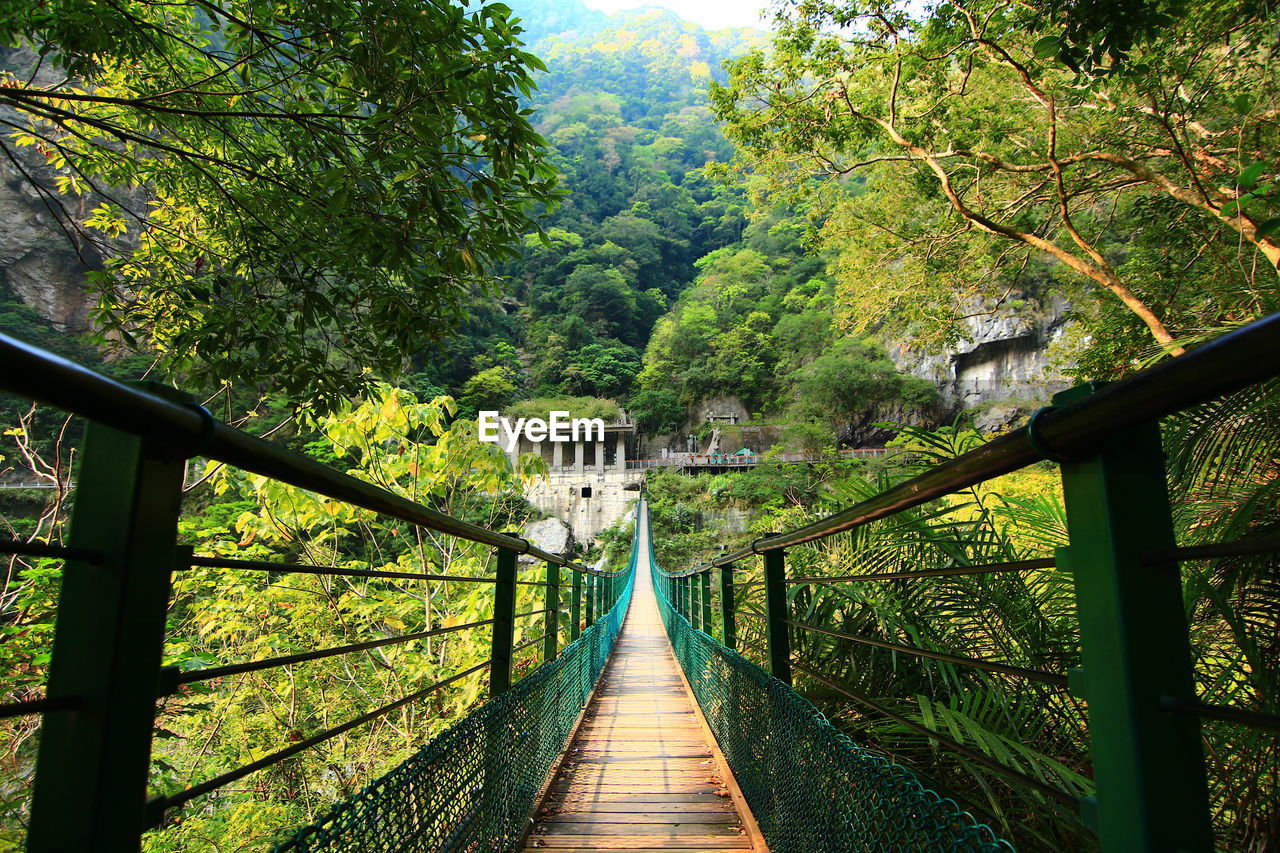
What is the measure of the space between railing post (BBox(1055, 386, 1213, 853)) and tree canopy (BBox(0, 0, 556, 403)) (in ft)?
6.31

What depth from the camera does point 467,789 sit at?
1.24 metres

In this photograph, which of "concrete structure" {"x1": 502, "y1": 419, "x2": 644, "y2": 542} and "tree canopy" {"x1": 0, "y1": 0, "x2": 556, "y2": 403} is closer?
"tree canopy" {"x1": 0, "y1": 0, "x2": 556, "y2": 403}

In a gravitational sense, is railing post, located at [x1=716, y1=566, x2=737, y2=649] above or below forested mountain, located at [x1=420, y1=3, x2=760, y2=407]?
below

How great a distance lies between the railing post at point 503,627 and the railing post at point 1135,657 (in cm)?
147

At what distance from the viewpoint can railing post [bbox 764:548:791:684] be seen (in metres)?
→ 1.77

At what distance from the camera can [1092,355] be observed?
6.12 meters

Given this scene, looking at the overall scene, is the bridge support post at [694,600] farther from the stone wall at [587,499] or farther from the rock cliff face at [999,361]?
the stone wall at [587,499]

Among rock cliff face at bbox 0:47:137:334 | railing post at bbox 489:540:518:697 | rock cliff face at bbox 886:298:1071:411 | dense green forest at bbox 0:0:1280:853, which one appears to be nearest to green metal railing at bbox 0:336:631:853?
dense green forest at bbox 0:0:1280:853

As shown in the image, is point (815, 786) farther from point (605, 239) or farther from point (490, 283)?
point (605, 239)

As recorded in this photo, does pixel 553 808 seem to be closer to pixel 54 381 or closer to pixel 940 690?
pixel 940 690

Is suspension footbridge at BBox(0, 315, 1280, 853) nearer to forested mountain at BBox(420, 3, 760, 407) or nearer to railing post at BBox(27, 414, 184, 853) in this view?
railing post at BBox(27, 414, 184, 853)

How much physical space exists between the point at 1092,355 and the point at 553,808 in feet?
22.0

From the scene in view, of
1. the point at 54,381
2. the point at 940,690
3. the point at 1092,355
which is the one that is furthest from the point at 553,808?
the point at 1092,355

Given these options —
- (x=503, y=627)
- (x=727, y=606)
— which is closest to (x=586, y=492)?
(x=727, y=606)
